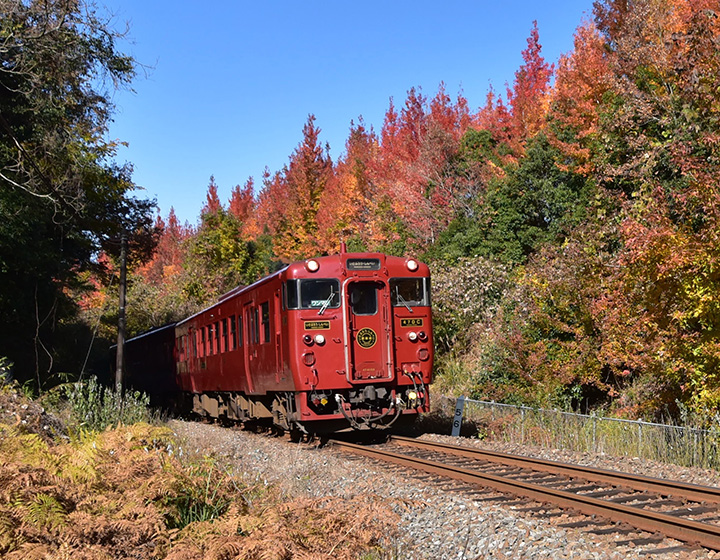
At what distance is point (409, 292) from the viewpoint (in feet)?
42.0

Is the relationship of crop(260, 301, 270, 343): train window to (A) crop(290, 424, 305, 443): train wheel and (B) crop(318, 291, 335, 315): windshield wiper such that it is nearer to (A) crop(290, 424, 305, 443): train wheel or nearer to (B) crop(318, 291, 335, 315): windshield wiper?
(B) crop(318, 291, 335, 315): windshield wiper

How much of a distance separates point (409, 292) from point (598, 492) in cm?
579

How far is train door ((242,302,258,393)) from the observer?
1405 centimetres

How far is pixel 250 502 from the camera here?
633 cm

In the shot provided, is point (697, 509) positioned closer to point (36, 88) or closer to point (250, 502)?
point (250, 502)

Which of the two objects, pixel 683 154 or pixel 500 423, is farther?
pixel 500 423

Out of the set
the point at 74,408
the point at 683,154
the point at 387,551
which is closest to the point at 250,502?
the point at 387,551

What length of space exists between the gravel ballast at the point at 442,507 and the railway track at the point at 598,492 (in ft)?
1.02

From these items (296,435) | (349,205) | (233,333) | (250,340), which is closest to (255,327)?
(250,340)

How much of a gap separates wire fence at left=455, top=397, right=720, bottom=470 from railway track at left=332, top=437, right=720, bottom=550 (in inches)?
92.0

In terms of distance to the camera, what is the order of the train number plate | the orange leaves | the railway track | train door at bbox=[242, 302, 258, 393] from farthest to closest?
the orange leaves < train door at bbox=[242, 302, 258, 393] < the train number plate < the railway track

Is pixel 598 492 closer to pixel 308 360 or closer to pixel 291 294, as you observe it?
pixel 308 360

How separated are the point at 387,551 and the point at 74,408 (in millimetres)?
7080

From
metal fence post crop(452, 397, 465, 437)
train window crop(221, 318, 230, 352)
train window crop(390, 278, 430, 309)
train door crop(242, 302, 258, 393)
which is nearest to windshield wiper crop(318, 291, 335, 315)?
train window crop(390, 278, 430, 309)
